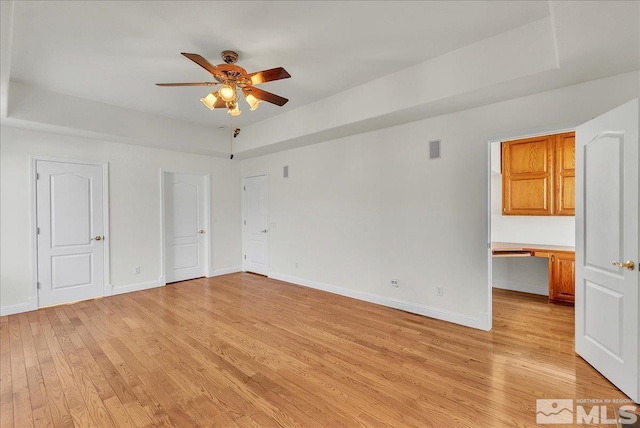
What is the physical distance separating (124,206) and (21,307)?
188 cm

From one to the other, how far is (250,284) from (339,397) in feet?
Answer: 11.7

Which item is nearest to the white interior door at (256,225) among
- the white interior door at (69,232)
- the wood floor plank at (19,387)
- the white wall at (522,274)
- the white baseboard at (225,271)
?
the white baseboard at (225,271)

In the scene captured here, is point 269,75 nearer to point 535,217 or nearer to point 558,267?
point 558,267

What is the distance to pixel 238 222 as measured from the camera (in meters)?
6.52

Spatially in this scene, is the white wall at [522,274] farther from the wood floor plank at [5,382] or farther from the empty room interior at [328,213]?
the wood floor plank at [5,382]

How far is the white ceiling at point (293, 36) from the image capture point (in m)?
2.15

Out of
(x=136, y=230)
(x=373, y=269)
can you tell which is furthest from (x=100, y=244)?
(x=373, y=269)

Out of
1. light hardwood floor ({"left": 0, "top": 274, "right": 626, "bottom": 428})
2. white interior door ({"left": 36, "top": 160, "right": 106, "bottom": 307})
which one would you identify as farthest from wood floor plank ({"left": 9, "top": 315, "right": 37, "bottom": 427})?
white interior door ({"left": 36, "top": 160, "right": 106, "bottom": 307})

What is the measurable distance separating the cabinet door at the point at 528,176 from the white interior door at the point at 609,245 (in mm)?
1804

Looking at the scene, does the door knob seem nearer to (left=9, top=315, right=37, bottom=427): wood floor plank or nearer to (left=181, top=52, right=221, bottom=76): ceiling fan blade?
(left=181, top=52, right=221, bottom=76): ceiling fan blade

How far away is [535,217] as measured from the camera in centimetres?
474

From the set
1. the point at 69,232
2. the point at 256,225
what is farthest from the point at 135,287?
the point at 256,225

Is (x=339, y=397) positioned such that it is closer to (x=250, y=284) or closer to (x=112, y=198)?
(x=250, y=284)

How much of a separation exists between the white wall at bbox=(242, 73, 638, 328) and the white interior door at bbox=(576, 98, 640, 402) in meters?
0.48
